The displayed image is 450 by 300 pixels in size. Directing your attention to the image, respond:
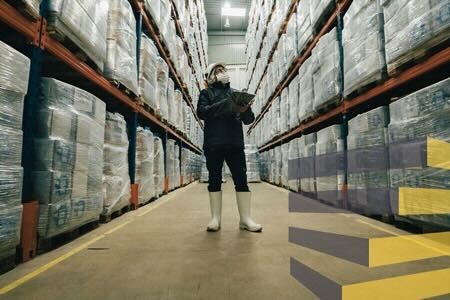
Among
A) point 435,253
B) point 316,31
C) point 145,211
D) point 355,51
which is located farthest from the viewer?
point 316,31

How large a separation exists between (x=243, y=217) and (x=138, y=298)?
1.61 metres

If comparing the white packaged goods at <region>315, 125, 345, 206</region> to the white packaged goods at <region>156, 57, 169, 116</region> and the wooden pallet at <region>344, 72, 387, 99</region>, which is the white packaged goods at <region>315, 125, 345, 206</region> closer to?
the wooden pallet at <region>344, 72, 387, 99</region>

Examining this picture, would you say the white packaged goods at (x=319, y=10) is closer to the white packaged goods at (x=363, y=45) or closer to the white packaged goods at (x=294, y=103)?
the white packaged goods at (x=363, y=45)

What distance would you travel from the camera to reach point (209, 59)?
18.6 m

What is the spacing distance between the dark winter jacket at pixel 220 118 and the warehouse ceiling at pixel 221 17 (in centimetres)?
1441

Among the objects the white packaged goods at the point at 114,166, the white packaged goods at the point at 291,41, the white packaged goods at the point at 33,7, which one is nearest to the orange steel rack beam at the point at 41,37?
the white packaged goods at the point at 33,7

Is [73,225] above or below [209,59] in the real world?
below

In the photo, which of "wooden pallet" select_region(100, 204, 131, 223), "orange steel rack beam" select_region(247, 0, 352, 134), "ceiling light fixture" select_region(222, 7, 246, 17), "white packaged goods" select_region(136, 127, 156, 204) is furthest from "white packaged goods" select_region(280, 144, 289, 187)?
"ceiling light fixture" select_region(222, 7, 246, 17)

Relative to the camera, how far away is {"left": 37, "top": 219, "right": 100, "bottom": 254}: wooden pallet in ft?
6.60

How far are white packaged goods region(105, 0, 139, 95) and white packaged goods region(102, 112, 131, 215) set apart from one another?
0.47 meters

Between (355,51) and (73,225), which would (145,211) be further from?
(355,51)

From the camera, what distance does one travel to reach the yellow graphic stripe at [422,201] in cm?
205

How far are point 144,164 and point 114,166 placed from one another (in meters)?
1.05

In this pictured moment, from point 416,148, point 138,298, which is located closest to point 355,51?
point 416,148
